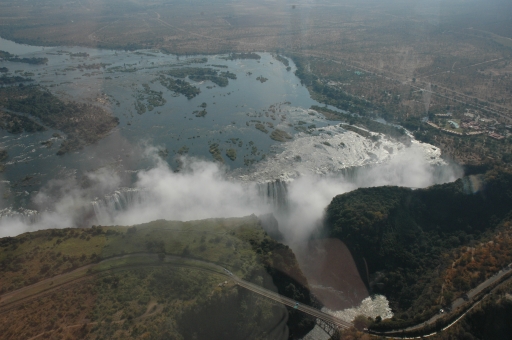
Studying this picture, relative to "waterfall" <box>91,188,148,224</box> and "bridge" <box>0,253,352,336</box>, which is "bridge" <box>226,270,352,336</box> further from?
"waterfall" <box>91,188,148,224</box>

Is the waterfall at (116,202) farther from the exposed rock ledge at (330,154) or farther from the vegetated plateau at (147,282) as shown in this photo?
the exposed rock ledge at (330,154)

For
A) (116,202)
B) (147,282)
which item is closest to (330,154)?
(116,202)

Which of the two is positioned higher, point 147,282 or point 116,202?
point 116,202

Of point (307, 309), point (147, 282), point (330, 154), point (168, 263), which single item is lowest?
point (307, 309)

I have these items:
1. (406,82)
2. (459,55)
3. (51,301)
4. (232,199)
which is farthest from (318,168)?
(459,55)

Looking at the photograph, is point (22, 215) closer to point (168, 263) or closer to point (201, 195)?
point (201, 195)

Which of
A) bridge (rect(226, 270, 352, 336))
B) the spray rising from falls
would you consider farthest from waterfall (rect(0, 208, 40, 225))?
bridge (rect(226, 270, 352, 336))

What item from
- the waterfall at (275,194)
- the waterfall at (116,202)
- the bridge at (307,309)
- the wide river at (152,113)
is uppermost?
the wide river at (152,113)

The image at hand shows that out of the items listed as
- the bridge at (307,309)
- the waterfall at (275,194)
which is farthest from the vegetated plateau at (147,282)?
the waterfall at (275,194)

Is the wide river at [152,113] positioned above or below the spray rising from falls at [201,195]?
above

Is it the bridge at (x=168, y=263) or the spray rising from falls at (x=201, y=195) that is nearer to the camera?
the bridge at (x=168, y=263)
